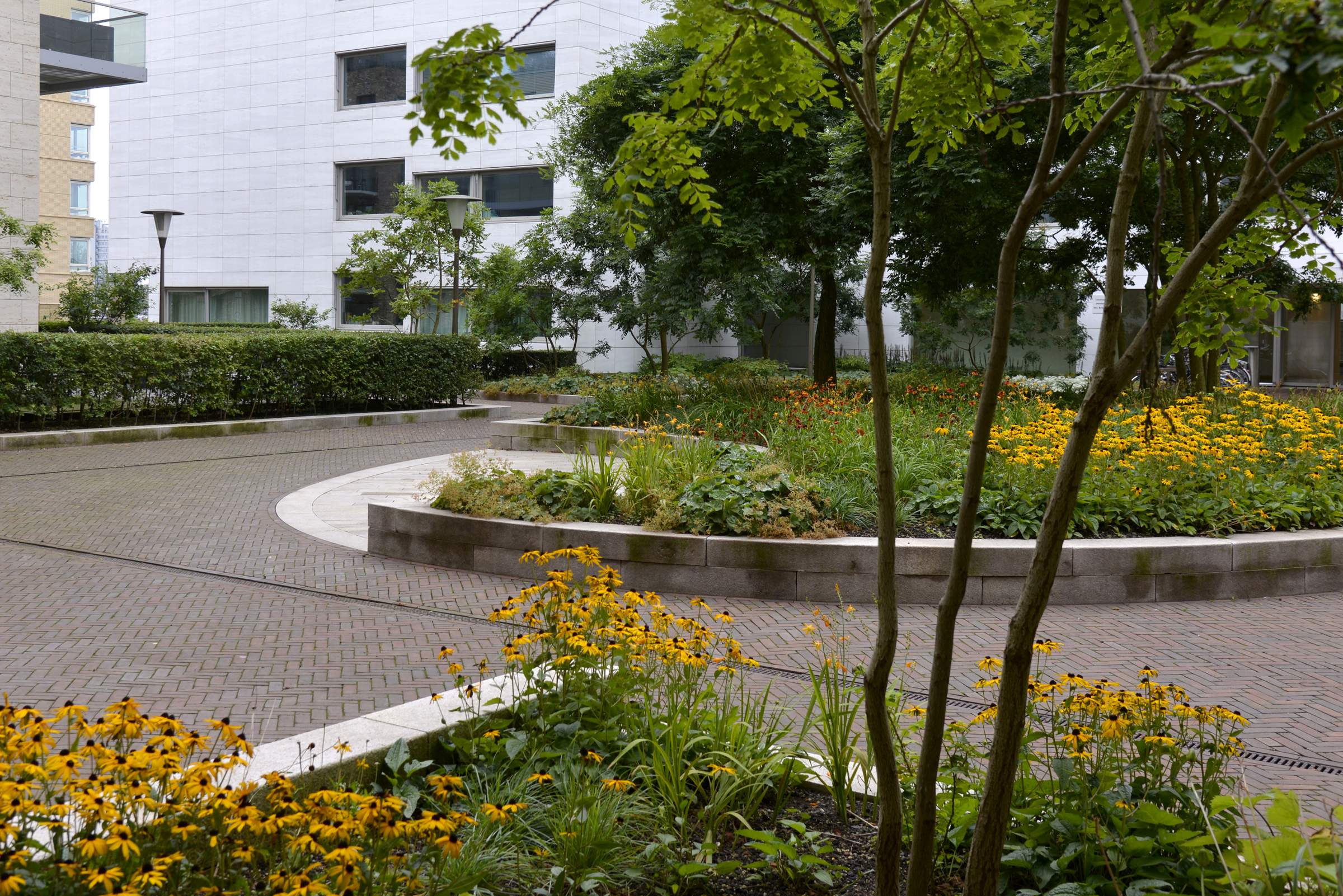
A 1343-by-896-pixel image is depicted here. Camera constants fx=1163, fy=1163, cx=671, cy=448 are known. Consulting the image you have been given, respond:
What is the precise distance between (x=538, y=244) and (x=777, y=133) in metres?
13.4

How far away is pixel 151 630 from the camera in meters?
6.96

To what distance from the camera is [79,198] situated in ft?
188

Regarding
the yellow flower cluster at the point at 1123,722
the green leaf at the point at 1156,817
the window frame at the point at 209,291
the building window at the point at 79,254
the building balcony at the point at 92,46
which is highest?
the building balcony at the point at 92,46

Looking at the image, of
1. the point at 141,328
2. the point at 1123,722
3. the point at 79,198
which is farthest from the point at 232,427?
→ the point at 79,198

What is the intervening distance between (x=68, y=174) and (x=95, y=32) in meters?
29.3

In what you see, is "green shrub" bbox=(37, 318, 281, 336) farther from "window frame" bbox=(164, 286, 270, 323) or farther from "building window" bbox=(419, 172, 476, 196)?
"building window" bbox=(419, 172, 476, 196)

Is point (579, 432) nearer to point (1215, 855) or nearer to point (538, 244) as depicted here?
point (1215, 855)

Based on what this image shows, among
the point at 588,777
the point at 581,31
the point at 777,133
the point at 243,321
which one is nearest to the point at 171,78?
the point at 243,321

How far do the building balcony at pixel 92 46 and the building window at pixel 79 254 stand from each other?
28.0 meters

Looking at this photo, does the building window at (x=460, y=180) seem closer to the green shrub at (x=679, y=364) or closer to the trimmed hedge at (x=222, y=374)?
the green shrub at (x=679, y=364)

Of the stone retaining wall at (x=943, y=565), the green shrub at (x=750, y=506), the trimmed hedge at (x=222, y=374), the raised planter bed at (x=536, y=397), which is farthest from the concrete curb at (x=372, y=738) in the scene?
the raised planter bed at (x=536, y=397)

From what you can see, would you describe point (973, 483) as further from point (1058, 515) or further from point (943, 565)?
point (943, 565)

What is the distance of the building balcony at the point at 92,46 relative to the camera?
2898cm

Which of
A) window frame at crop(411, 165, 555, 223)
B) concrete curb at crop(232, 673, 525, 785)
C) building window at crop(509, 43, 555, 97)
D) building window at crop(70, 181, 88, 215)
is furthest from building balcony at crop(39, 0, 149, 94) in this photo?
concrete curb at crop(232, 673, 525, 785)
